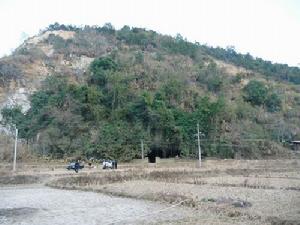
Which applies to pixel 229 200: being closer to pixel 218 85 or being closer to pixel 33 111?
pixel 33 111

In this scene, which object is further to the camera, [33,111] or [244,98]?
[244,98]

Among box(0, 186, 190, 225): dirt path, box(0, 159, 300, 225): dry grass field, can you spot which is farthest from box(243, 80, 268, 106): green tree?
box(0, 186, 190, 225): dirt path

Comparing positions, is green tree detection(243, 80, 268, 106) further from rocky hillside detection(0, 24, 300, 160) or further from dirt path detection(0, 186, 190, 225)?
dirt path detection(0, 186, 190, 225)

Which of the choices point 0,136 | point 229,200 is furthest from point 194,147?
point 229,200

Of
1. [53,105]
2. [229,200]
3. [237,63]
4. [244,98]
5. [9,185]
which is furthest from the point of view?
[237,63]

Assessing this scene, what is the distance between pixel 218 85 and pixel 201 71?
4.09 metres

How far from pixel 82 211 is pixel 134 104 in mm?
37521

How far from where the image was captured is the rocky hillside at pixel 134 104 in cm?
5209

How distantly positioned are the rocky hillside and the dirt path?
28.5 m

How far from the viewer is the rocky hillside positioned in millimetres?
52094

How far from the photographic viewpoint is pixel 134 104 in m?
54.3

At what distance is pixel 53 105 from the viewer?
5438 cm

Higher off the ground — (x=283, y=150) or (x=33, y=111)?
(x=33, y=111)

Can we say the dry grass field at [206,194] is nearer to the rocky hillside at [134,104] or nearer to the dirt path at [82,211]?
A: the dirt path at [82,211]
